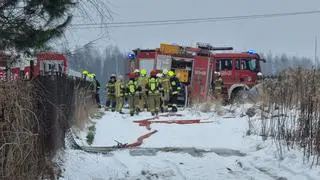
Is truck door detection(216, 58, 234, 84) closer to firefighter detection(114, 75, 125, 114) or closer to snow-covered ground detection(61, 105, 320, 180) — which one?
firefighter detection(114, 75, 125, 114)

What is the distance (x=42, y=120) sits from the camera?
877 cm

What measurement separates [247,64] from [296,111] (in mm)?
19258

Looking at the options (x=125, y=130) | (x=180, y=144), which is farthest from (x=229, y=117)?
(x=180, y=144)

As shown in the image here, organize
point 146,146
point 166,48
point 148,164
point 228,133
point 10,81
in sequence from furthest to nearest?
point 166,48 → point 228,133 → point 146,146 → point 148,164 → point 10,81

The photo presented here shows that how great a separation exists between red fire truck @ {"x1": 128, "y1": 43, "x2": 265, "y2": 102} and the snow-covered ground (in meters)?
14.6

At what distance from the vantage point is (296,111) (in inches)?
472

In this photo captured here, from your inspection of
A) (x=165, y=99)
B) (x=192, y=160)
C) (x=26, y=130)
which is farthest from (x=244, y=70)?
(x=26, y=130)

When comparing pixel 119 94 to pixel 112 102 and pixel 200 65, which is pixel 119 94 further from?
pixel 200 65

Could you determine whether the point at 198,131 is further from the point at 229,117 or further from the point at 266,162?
the point at 266,162

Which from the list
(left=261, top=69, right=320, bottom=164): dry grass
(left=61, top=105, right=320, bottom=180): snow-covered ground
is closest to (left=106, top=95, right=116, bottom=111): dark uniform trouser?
(left=61, top=105, right=320, bottom=180): snow-covered ground

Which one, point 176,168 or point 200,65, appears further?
point 200,65

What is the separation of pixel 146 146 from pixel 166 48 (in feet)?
56.8

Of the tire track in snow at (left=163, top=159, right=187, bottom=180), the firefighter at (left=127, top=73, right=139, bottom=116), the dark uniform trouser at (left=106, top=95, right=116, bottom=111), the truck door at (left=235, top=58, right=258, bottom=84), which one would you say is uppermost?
the truck door at (left=235, top=58, right=258, bottom=84)

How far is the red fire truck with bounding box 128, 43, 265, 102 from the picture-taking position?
100ft
